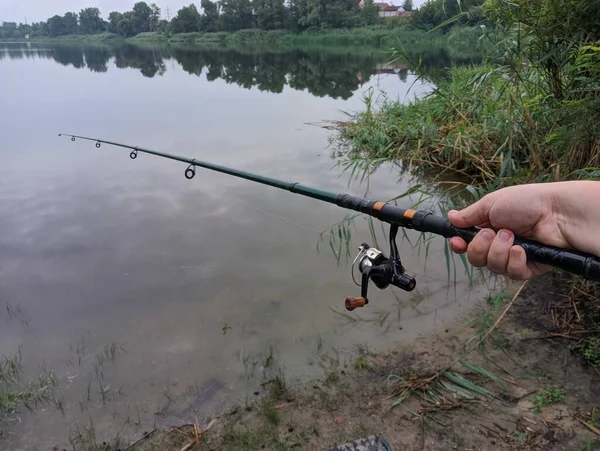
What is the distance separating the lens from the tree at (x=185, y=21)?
6234 centimetres

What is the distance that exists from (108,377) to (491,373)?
236 centimetres

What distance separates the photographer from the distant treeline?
151 feet

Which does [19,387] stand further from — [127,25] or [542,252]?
[127,25]

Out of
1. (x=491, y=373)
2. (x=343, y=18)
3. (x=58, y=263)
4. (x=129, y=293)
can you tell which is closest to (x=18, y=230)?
(x=58, y=263)

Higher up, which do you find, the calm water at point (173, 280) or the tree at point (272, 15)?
the tree at point (272, 15)

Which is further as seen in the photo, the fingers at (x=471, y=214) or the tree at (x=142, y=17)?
the tree at (x=142, y=17)

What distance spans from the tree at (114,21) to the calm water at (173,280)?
74.7 metres

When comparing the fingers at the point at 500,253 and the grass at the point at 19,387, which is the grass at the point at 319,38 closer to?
the grass at the point at 19,387

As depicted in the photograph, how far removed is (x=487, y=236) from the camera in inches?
48.2

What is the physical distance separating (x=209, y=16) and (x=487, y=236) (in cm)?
6779

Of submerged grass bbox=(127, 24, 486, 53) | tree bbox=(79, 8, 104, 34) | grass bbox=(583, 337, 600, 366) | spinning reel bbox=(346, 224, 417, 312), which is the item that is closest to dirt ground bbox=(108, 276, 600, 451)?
grass bbox=(583, 337, 600, 366)

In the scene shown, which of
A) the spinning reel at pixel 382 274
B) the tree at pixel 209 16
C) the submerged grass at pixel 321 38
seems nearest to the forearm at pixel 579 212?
the spinning reel at pixel 382 274

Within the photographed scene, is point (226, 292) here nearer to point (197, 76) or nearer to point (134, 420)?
point (134, 420)

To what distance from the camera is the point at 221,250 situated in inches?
177
